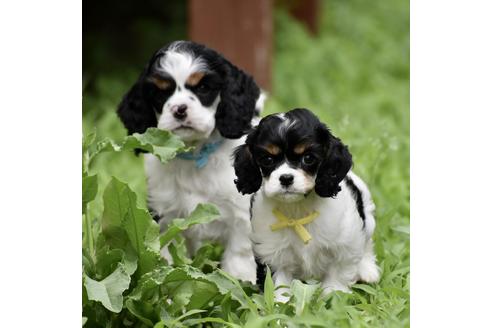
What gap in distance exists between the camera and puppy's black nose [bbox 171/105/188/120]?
4.55m

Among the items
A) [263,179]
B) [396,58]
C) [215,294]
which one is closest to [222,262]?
[215,294]

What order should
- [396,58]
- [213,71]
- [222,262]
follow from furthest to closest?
[396,58] < [222,262] < [213,71]

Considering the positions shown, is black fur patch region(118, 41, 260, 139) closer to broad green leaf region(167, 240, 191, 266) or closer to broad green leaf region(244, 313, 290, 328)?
broad green leaf region(167, 240, 191, 266)

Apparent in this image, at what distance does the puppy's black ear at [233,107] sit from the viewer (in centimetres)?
478

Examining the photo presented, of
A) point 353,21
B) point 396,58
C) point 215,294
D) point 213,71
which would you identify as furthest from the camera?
point 353,21

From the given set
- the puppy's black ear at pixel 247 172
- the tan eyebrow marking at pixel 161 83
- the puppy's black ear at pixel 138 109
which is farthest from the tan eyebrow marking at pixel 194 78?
the puppy's black ear at pixel 247 172

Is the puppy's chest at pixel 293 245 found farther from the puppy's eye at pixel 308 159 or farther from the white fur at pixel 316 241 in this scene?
the puppy's eye at pixel 308 159

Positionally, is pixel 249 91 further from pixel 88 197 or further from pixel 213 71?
pixel 88 197

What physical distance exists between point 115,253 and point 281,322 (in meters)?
0.87

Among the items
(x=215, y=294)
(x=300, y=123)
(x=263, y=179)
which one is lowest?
(x=215, y=294)

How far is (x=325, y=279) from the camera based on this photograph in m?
4.44

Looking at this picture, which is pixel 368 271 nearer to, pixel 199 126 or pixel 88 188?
pixel 199 126

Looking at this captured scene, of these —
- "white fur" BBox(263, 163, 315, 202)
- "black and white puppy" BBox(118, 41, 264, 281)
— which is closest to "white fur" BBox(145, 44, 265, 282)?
"black and white puppy" BBox(118, 41, 264, 281)

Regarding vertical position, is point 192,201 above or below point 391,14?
above
